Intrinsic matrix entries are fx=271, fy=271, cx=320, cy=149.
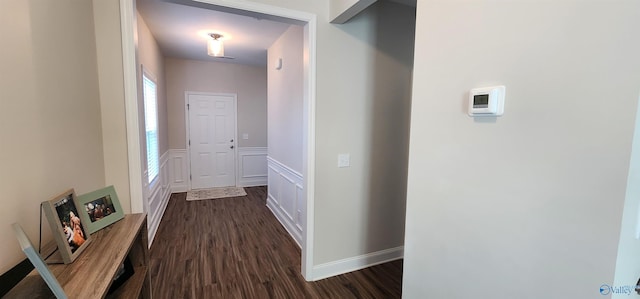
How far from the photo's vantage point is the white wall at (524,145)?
74cm

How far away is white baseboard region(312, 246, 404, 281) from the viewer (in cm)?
242

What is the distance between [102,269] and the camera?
1.03 metres

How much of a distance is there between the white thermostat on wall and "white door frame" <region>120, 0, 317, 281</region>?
1331 mm

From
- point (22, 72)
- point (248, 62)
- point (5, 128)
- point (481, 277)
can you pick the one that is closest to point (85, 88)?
point (22, 72)

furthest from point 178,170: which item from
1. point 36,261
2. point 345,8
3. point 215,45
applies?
point 36,261

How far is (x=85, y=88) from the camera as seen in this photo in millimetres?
1478

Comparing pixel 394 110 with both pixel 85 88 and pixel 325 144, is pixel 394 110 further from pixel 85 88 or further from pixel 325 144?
pixel 85 88

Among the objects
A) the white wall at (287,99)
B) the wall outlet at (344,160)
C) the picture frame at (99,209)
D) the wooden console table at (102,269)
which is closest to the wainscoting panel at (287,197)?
the white wall at (287,99)

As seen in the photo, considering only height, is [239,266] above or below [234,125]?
below

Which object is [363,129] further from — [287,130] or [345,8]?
[287,130]

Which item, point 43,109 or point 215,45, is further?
point 215,45

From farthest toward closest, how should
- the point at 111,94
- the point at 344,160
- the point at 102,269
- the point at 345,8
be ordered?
the point at 344,160 < the point at 345,8 < the point at 111,94 < the point at 102,269

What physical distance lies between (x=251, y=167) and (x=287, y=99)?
2.74 metres

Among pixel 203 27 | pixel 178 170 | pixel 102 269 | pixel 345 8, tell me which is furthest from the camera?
pixel 178 170
